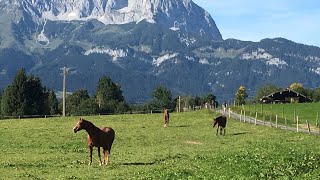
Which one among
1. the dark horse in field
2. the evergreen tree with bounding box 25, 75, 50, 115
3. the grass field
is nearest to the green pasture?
the grass field

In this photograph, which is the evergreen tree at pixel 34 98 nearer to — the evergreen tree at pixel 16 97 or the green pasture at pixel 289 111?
the evergreen tree at pixel 16 97

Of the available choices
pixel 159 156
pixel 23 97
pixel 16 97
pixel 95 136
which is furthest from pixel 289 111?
pixel 95 136

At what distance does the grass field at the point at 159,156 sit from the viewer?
2781cm

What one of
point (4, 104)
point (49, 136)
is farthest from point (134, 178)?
point (4, 104)

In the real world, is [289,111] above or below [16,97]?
below

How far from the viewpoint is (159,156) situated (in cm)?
3878

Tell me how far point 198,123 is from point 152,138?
953 inches

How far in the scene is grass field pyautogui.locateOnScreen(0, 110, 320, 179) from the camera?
27.8m

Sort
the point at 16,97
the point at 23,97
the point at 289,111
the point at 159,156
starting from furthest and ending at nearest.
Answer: the point at 23,97, the point at 16,97, the point at 289,111, the point at 159,156

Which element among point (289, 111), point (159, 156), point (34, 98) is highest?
point (34, 98)

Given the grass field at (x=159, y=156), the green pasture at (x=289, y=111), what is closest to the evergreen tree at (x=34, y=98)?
the green pasture at (x=289, y=111)

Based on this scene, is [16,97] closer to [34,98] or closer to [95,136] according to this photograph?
[34,98]

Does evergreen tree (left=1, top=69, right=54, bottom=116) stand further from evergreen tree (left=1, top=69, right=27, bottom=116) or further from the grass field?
the grass field

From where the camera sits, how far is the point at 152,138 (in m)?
56.2
